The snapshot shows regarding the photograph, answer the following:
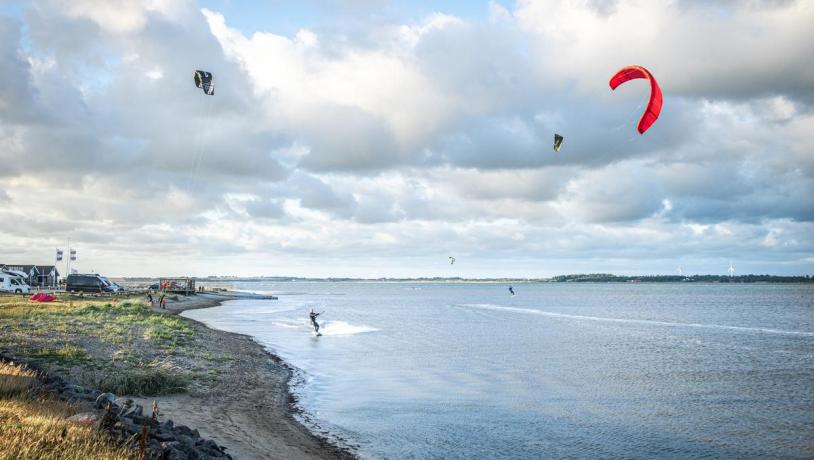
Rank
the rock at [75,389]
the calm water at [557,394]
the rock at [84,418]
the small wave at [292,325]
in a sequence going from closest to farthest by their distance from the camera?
the rock at [84,418]
the rock at [75,389]
the calm water at [557,394]
the small wave at [292,325]

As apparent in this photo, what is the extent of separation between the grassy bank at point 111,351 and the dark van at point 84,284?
48.0 meters

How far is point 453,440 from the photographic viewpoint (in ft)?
55.5

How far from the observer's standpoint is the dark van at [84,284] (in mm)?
81312

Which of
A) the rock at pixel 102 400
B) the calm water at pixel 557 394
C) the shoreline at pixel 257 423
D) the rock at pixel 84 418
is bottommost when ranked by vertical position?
the calm water at pixel 557 394

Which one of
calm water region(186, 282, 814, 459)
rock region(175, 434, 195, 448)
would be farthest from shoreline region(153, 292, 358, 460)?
rock region(175, 434, 195, 448)

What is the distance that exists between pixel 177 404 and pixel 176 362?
7.45m

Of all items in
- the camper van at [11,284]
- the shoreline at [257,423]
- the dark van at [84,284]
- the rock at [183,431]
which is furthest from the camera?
the dark van at [84,284]

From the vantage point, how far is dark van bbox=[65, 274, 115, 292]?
267ft

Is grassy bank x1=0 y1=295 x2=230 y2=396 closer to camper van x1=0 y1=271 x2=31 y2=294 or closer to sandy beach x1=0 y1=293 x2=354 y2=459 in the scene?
sandy beach x1=0 y1=293 x2=354 y2=459

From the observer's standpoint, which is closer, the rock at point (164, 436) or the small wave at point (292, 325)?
the rock at point (164, 436)

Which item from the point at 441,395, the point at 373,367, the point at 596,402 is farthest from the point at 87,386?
the point at 596,402

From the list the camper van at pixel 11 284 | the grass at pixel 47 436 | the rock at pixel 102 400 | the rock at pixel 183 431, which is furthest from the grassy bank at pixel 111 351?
the camper van at pixel 11 284

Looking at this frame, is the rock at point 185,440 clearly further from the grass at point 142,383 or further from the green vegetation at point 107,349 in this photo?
the green vegetation at point 107,349

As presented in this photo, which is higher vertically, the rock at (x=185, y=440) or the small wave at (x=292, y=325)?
the rock at (x=185, y=440)
